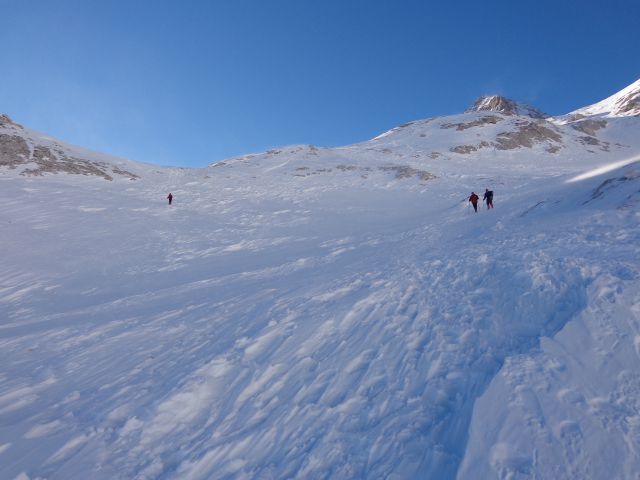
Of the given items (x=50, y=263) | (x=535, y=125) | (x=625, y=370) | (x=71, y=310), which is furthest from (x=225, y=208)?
(x=535, y=125)

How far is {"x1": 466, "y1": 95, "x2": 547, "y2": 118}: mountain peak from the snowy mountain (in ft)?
408

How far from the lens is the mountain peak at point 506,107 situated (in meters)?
119

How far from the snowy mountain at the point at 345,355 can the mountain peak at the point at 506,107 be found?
4901 inches

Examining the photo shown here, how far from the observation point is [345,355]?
6086 mm

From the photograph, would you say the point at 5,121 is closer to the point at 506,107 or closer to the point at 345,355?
the point at 345,355

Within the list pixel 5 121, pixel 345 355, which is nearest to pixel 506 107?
pixel 5 121

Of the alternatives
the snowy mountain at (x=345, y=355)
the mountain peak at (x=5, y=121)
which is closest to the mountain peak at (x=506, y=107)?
the mountain peak at (x=5, y=121)

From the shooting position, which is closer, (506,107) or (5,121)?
(5,121)

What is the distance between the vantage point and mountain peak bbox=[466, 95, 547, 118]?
4685 inches

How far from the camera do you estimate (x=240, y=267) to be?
14.5 metres

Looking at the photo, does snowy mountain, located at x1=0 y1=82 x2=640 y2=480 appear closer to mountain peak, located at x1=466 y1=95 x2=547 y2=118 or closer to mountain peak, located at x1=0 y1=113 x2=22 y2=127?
mountain peak, located at x1=0 y1=113 x2=22 y2=127

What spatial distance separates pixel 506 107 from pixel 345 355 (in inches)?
5402

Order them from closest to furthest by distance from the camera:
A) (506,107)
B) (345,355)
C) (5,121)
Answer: (345,355) < (5,121) < (506,107)

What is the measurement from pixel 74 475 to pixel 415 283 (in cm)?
690
